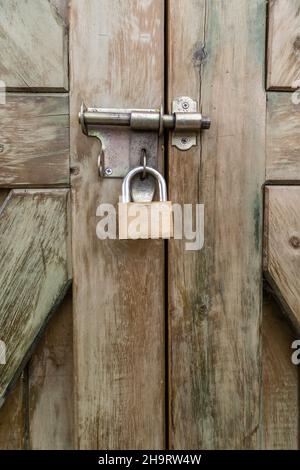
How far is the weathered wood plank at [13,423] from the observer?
Result: 21.0 inches

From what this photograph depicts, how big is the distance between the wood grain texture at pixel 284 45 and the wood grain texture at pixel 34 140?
33 centimetres

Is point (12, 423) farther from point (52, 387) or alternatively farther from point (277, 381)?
point (277, 381)

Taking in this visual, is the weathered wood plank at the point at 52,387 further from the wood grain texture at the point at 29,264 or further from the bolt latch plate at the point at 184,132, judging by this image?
the bolt latch plate at the point at 184,132

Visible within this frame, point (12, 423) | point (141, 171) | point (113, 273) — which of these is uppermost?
point (141, 171)

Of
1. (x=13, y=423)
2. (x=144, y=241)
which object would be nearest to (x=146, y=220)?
(x=144, y=241)

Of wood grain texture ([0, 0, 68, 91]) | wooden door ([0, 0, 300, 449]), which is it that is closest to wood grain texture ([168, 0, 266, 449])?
wooden door ([0, 0, 300, 449])

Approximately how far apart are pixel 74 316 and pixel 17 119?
0.32m

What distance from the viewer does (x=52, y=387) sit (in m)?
0.53

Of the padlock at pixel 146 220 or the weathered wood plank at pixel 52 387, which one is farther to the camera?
the weathered wood plank at pixel 52 387

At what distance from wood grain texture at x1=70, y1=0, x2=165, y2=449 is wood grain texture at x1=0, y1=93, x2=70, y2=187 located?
20mm

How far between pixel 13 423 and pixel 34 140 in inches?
18.7

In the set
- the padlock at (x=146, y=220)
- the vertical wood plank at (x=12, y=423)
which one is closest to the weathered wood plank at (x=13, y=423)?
the vertical wood plank at (x=12, y=423)
